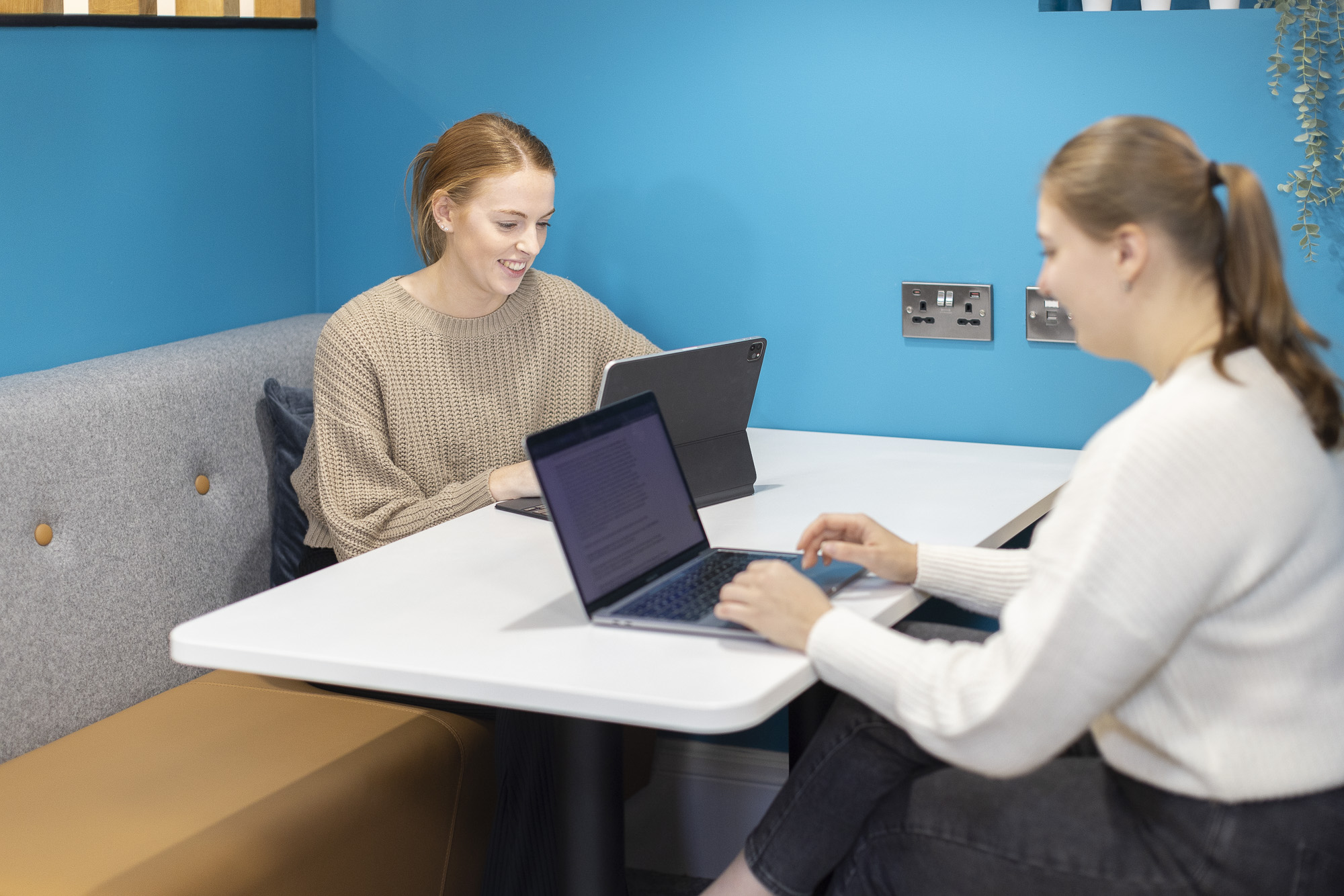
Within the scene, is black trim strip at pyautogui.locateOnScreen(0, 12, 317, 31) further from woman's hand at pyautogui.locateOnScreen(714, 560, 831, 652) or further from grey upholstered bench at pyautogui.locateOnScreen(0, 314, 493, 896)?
woman's hand at pyautogui.locateOnScreen(714, 560, 831, 652)

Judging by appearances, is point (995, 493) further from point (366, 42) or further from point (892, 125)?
point (366, 42)

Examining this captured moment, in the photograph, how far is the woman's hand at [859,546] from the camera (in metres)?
1.44

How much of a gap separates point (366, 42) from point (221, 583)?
3.59 feet

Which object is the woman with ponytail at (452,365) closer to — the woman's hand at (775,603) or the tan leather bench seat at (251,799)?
the tan leather bench seat at (251,799)

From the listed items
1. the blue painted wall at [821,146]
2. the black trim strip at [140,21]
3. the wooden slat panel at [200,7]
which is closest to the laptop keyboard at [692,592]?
the blue painted wall at [821,146]

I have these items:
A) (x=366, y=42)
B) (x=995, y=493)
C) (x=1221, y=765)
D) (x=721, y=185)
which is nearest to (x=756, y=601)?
(x=1221, y=765)

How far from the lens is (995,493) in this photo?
1836 millimetres

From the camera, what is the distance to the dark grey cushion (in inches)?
83.0

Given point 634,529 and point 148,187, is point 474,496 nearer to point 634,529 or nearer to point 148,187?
point 634,529

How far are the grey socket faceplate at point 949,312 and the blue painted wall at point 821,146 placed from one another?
19mm

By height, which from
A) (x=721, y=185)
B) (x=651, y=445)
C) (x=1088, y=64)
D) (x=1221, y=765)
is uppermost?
(x=1088, y=64)

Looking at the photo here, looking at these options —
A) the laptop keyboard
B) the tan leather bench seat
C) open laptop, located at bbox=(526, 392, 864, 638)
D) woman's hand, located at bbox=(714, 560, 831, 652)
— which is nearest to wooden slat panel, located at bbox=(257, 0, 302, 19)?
the tan leather bench seat

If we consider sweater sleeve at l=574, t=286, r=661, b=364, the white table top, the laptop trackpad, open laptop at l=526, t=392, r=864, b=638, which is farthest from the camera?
sweater sleeve at l=574, t=286, r=661, b=364

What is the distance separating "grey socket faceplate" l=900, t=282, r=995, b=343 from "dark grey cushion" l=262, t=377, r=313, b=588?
1.02 meters
